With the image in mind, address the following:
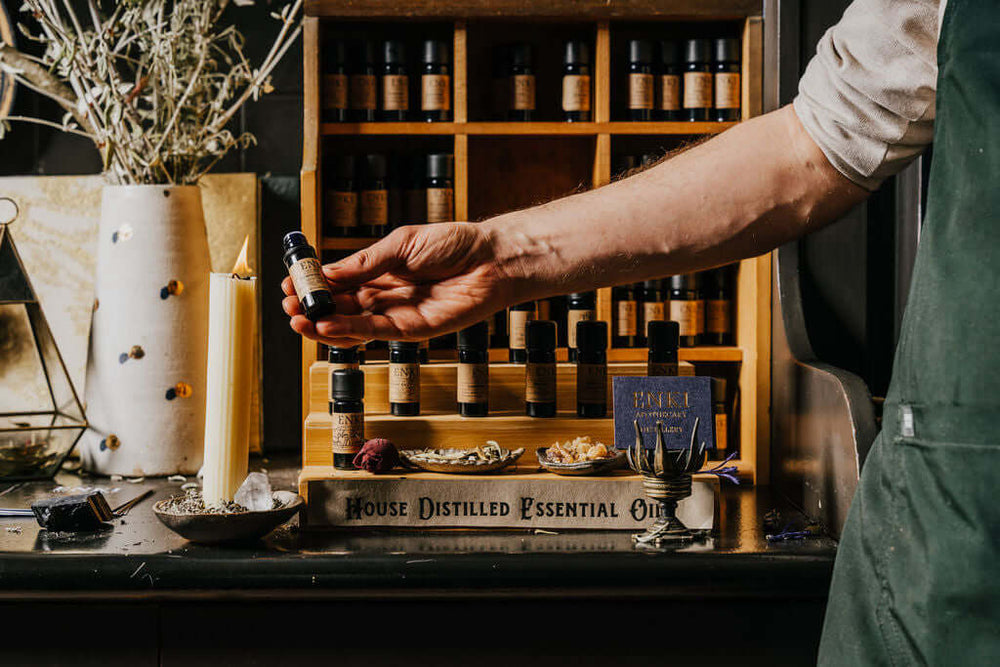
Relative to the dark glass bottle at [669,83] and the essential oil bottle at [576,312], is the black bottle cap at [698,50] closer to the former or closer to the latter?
the dark glass bottle at [669,83]

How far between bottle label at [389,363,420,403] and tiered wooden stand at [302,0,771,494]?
30 mm

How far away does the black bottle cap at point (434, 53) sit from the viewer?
1.45 metres

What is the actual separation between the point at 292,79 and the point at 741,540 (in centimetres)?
118

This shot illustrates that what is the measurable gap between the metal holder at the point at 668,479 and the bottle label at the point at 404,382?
1.03 feet

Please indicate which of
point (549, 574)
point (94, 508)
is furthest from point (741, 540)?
point (94, 508)

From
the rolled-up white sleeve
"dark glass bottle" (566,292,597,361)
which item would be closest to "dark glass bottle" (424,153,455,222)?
"dark glass bottle" (566,292,597,361)

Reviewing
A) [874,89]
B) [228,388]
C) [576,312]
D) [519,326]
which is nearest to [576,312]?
[576,312]

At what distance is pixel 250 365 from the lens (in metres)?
1.11

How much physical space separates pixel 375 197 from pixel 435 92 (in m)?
0.19

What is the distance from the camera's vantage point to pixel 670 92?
4.83 ft

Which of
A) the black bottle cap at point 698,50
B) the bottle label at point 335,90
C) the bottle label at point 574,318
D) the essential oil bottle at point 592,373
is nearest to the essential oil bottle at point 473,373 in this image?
the essential oil bottle at point 592,373

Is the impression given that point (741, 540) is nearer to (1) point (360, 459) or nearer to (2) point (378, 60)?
(1) point (360, 459)

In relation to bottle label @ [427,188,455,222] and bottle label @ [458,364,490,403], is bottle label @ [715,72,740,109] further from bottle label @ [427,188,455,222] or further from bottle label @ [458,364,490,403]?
bottle label @ [458,364,490,403]

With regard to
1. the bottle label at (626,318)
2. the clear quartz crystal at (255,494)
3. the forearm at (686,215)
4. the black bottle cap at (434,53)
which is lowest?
the clear quartz crystal at (255,494)
